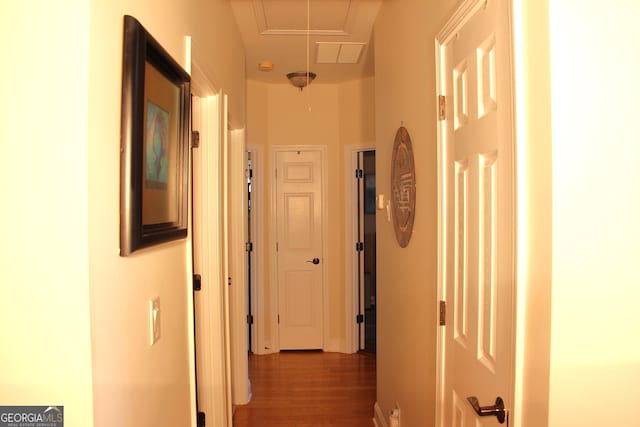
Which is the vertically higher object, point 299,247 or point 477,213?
point 477,213

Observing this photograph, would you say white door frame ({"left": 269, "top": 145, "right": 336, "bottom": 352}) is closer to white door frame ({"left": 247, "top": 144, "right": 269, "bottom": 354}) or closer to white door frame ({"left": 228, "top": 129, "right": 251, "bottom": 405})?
white door frame ({"left": 247, "top": 144, "right": 269, "bottom": 354})

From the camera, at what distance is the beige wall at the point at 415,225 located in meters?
1.84

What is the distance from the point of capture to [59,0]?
0.90 meters

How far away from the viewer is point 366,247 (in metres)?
5.00

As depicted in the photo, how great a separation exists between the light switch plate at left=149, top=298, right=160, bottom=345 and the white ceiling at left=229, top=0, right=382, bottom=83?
2.12 m

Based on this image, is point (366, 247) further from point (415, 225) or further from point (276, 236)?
point (415, 225)

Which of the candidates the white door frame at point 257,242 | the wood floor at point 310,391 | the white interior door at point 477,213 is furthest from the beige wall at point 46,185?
the white door frame at point 257,242

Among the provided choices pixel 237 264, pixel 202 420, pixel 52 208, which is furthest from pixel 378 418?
pixel 52 208

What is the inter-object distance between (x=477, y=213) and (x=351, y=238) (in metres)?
3.18

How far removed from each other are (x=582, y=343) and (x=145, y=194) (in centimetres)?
113

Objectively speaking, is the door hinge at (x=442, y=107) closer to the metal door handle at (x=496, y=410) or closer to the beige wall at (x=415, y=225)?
the beige wall at (x=415, y=225)

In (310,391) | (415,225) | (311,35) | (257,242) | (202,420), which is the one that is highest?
(311,35)

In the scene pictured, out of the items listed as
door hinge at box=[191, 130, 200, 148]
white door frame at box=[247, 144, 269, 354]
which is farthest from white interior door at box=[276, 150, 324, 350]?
door hinge at box=[191, 130, 200, 148]

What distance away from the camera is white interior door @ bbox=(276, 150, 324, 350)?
4625 mm
